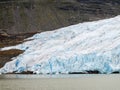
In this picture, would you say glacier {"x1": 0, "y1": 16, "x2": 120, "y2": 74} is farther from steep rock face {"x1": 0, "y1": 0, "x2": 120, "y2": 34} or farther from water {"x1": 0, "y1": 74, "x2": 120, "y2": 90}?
steep rock face {"x1": 0, "y1": 0, "x2": 120, "y2": 34}

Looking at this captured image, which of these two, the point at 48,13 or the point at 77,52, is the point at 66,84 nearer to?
the point at 77,52

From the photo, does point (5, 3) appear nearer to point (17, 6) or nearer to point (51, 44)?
point (17, 6)

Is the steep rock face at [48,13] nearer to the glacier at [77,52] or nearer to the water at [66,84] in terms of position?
the glacier at [77,52]

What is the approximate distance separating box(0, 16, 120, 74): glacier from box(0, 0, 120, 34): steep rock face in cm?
3570

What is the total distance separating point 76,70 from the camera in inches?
1928

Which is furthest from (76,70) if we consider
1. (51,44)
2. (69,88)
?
(69,88)

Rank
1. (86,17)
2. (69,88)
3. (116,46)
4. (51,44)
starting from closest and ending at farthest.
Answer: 1. (69,88)
2. (116,46)
3. (51,44)
4. (86,17)

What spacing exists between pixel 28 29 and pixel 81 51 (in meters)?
48.3

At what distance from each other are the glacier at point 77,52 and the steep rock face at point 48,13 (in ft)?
117

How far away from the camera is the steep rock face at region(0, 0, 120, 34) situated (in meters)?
100

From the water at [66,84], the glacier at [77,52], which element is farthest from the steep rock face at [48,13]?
the water at [66,84]

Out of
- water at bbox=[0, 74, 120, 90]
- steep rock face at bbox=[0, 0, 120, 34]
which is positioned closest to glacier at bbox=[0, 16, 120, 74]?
water at bbox=[0, 74, 120, 90]

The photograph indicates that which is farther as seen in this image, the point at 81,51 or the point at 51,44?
the point at 51,44

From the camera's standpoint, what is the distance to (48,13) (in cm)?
10600
